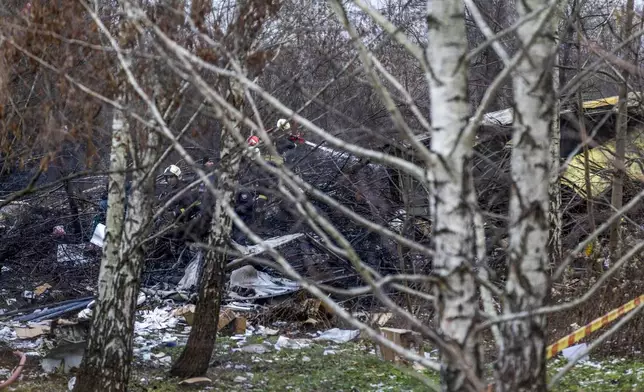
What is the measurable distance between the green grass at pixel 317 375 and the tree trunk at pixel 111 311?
0.94 meters

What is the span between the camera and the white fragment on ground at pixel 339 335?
9773 mm

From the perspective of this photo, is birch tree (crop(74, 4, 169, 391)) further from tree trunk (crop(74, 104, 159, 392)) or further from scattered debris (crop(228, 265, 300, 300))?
scattered debris (crop(228, 265, 300, 300))

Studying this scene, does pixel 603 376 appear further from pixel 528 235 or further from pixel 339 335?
pixel 528 235

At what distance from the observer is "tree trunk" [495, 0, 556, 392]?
2572mm

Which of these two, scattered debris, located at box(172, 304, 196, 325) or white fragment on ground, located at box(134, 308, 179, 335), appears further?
scattered debris, located at box(172, 304, 196, 325)

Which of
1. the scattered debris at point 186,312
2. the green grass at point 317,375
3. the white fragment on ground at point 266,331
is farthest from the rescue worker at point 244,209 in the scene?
the green grass at point 317,375

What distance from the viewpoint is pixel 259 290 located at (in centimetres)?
1154

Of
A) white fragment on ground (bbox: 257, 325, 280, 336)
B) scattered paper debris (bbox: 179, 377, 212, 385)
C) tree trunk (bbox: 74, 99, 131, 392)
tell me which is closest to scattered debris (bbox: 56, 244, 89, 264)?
white fragment on ground (bbox: 257, 325, 280, 336)

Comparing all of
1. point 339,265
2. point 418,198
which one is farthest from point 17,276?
point 418,198

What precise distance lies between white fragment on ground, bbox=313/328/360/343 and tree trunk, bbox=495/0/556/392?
23.7 feet

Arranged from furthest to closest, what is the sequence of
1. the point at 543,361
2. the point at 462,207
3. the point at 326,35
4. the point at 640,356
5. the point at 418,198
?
the point at 418,198, the point at 326,35, the point at 640,356, the point at 543,361, the point at 462,207

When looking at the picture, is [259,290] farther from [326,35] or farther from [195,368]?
[326,35]

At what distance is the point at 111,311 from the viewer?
21.0ft

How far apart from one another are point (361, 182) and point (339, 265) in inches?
50.0
